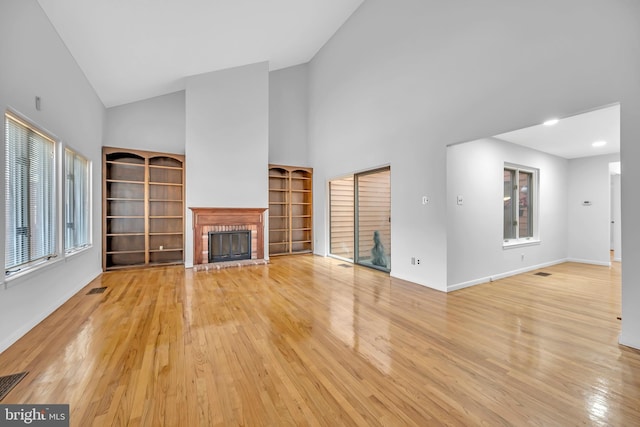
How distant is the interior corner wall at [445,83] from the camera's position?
230 cm

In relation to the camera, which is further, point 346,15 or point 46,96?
point 346,15

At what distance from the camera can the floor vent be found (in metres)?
1.71

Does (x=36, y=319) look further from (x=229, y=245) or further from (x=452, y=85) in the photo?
(x=452, y=85)

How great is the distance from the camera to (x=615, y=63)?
2.24 meters

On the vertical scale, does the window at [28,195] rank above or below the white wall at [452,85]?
below

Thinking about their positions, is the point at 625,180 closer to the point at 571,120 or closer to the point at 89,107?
the point at 571,120

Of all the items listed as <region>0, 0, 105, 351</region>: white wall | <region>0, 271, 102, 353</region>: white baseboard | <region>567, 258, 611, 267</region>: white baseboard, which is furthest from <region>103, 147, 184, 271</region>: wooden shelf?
<region>567, 258, 611, 267</region>: white baseboard

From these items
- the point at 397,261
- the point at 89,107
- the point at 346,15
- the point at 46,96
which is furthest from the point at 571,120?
the point at 89,107

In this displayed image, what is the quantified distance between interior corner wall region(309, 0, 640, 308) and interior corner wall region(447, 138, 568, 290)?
24cm

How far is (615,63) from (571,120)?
1584 mm

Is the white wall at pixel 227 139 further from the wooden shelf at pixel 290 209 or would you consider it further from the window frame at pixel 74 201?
the window frame at pixel 74 201

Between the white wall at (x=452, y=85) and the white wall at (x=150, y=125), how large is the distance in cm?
360

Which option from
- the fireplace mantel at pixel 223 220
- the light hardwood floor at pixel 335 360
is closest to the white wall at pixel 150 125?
the fireplace mantel at pixel 223 220

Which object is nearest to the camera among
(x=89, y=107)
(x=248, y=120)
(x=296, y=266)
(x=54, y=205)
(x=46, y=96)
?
(x=46, y=96)
